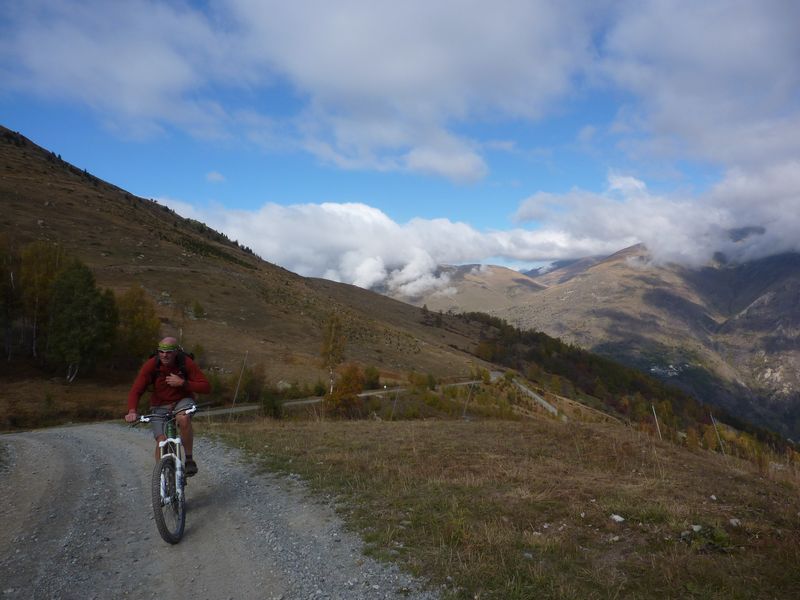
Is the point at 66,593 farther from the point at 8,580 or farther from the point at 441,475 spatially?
the point at 441,475

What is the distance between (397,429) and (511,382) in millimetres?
70029

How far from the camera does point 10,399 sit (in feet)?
118

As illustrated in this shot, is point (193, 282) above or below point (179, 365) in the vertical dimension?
above

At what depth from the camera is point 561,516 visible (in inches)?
325

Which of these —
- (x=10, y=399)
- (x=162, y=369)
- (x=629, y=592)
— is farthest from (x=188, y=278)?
(x=629, y=592)

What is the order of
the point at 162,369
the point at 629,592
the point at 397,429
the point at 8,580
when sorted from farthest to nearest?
the point at 397,429
the point at 162,369
the point at 8,580
the point at 629,592

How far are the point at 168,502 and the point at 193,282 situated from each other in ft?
269

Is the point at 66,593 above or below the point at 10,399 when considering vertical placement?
above

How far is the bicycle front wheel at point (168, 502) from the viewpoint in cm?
705

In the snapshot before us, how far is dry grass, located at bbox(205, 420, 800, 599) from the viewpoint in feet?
19.4

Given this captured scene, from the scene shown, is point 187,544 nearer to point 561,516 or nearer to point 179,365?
point 179,365

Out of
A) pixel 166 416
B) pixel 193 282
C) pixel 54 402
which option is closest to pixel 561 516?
pixel 166 416

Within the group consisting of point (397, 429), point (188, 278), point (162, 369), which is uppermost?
point (188, 278)

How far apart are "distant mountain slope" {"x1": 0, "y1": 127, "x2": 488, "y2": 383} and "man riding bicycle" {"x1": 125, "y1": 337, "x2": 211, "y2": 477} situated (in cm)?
4629
